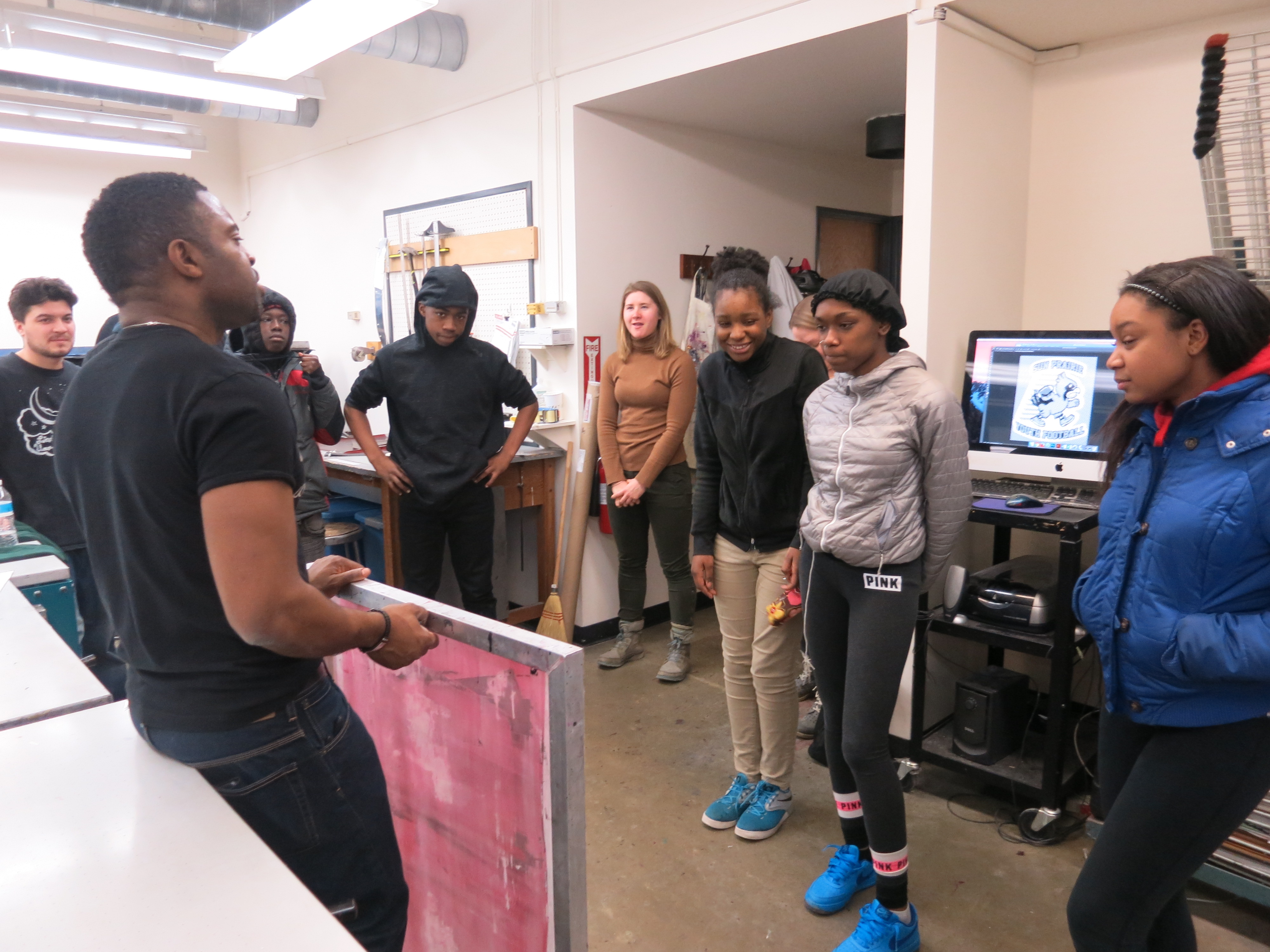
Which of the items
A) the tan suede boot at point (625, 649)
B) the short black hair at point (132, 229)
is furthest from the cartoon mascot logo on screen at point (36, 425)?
the tan suede boot at point (625, 649)

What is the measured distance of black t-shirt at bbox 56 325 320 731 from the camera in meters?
0.99

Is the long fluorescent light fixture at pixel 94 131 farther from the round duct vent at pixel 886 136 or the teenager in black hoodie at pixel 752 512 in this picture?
the teenager in black hoodie at pixel 752 512

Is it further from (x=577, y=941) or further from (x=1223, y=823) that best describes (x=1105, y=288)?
(x=577, y=941)

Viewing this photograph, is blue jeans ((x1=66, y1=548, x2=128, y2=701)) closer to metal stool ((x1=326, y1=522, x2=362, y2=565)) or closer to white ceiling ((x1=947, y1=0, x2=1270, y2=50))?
metal stool ((x1=326, y1=522, x2=362, y2=565))


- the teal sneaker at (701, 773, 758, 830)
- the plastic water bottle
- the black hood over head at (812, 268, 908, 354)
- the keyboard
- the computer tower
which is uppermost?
the black hood over head at (812, 268, 908, 354)

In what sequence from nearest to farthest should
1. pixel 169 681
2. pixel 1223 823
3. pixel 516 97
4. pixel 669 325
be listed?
pixel 169 681 → pixel 1223 823 → pixel 669 325 → pixel 516 97

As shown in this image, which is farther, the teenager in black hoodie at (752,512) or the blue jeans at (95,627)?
the blue jeans at (95,627)

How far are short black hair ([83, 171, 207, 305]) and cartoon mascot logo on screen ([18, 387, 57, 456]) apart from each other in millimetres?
1773

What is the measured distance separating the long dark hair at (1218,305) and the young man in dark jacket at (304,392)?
267 centimetres

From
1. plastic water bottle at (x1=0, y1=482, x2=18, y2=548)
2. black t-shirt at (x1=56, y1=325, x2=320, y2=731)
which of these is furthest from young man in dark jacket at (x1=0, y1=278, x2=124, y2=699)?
black t-shirt at (x1=56, y1=325, x2=320, y2=731)

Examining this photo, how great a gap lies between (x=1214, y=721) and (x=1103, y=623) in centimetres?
20

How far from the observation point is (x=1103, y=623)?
4.47 ft

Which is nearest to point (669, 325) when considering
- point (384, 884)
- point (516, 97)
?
point (516, 97)

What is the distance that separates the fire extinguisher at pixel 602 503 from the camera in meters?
3.68
